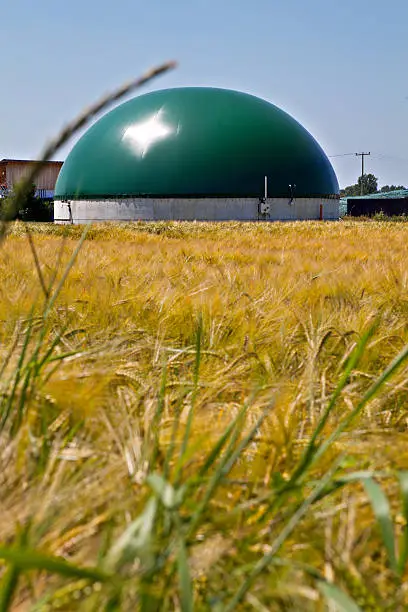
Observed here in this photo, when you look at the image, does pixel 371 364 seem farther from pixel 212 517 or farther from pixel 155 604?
pixel 155 604

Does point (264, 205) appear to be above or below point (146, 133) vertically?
below

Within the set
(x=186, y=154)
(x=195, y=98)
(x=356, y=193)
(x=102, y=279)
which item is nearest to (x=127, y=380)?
(x=102, y=279)

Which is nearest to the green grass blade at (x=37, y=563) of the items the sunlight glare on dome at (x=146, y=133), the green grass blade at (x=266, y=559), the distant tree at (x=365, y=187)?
the green grass blade at (x=266, y=559)

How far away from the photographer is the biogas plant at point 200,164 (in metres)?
27.1

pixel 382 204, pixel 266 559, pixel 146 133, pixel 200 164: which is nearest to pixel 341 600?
pixel 266 559

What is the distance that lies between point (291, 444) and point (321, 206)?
30.0m

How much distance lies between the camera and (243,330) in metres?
1.77

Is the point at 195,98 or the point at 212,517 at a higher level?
the point at 195,98

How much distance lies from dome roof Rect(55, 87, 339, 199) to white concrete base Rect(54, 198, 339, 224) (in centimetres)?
33

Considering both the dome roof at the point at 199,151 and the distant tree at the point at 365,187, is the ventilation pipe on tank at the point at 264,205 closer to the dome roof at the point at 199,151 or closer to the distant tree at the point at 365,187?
the dome roof at the point at 199,151

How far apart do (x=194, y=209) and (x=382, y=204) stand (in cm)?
2801

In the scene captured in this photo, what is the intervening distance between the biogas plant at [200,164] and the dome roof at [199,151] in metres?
0.04

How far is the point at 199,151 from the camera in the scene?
88.5 ft

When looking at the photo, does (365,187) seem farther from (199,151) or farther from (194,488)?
(194,488)
